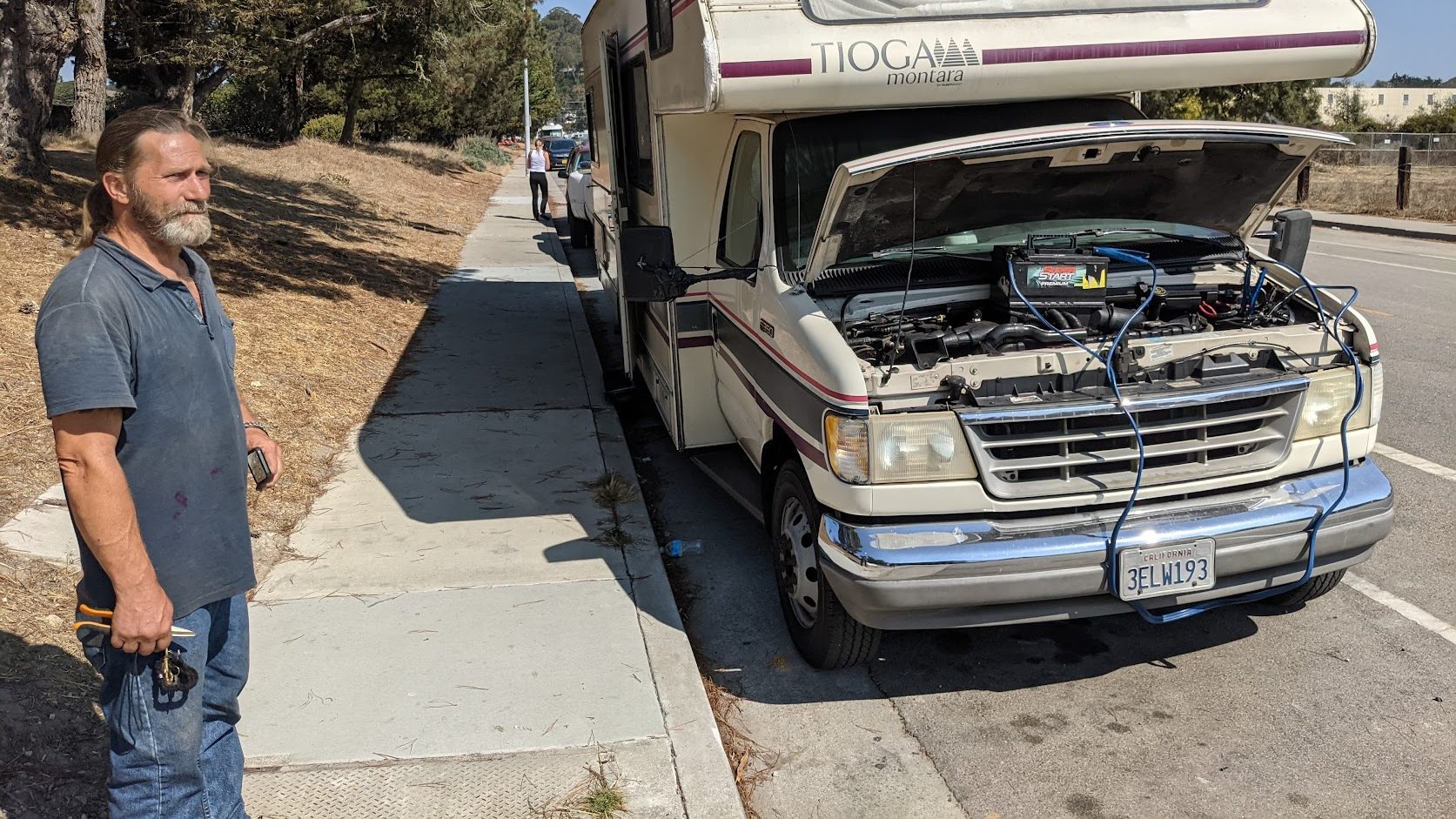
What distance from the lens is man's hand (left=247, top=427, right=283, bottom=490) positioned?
3.32m

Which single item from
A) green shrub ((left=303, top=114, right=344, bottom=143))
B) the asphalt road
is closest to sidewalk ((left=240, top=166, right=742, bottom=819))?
the asphalt road

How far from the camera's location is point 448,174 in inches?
1326

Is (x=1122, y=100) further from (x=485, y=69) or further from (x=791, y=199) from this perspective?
(x=485, y=69)

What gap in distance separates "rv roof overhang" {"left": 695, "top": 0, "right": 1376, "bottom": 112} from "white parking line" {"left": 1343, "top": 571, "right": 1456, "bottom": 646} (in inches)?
89.9

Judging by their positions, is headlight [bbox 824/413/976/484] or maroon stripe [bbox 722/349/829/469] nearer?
headlight [bbox 824/413/976/484]

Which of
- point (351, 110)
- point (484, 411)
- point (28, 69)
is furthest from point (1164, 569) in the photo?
point (351, 110)

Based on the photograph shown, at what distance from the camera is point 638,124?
733 cm

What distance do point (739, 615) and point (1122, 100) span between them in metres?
3.07

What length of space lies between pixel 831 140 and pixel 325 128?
39.3 meters

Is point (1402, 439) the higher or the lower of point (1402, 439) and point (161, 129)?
the lower

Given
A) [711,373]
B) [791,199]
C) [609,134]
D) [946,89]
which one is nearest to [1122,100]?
[946,89]

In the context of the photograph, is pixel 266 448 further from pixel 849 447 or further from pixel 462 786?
pixel 849 447

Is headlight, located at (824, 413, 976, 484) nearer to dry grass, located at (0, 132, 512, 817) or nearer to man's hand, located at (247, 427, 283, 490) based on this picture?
man's hand, located at (247, 427, 283, 490)

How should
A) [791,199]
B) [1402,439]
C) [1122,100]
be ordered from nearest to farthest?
[791,199] < [1122,100] < [1402,439]
